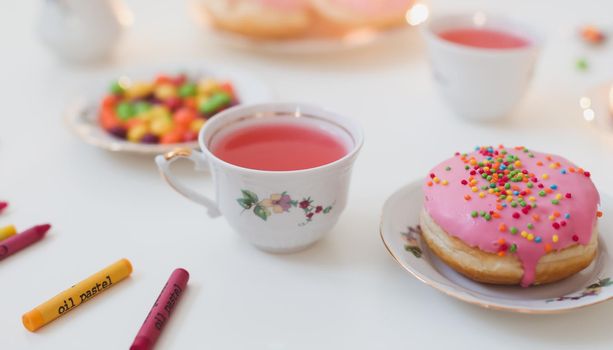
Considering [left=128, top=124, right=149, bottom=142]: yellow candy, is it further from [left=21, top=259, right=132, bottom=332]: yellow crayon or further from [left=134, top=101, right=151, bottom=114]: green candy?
[left=21, top=259, right=132, bottom=332]: yellow crayon

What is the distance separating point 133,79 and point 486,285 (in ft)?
2.73

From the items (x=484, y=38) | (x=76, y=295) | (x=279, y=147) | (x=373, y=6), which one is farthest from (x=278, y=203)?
A: (x=373, y=6)

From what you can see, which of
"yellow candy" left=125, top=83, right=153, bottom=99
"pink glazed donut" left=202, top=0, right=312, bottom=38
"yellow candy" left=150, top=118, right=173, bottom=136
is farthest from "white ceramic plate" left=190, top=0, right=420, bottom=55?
"yellow candy" left=150, top=118, right=173, bottom=136

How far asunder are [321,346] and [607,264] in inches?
13.7

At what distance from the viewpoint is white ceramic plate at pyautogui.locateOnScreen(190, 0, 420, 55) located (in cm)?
137

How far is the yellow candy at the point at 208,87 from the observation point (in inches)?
48.1

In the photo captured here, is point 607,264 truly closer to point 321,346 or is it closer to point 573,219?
point 573,219

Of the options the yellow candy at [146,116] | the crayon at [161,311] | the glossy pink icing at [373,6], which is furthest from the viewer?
the glossy pink icing at [373,6]

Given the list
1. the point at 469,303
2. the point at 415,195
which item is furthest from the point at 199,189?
the point at 469,303

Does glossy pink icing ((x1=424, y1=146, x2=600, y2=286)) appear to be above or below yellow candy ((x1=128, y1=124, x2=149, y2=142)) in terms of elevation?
above

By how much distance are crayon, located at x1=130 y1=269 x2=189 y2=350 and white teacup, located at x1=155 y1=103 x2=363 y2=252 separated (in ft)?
0.32

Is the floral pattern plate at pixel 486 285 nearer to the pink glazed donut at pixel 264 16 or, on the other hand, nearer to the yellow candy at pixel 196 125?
the yellow candy at pixel 196 125

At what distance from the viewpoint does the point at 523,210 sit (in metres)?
0.71

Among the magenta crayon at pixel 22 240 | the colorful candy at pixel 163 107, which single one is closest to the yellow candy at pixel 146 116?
the colorful candy at pixel 163 107
